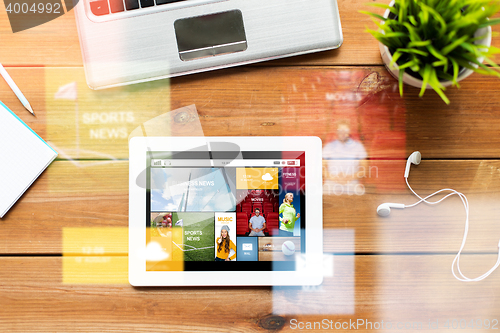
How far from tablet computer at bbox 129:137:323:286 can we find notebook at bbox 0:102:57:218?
0.58 feet

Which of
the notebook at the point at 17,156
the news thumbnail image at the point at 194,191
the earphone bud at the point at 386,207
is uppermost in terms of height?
the notebook at the point at 17,156

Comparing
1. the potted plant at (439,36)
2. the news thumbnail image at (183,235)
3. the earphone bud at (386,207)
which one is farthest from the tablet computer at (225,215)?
the potted plant at (439,36)

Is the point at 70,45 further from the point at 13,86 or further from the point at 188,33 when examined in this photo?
the point at 188,33

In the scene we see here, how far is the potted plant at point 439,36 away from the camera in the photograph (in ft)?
1.45

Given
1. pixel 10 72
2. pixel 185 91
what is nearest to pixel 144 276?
pixel 185 91

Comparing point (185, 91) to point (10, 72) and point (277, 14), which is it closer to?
point (277, 14)

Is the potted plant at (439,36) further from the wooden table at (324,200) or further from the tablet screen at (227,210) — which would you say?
the tablet screen at (227,210)

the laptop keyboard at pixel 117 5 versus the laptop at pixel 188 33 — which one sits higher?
the laptop keyboard at pixel 117 5

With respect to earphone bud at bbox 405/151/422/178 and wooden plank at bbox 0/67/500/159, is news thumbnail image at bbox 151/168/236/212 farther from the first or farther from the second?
earphone bud at bbox 405/151/422/178

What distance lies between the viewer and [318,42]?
21.9 inches

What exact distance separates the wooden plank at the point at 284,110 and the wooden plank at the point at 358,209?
1.3 inches

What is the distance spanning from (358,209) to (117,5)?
55 centimetres

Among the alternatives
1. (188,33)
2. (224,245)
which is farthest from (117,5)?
(224,245)

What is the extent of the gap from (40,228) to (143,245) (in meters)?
0.20
